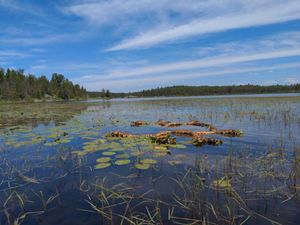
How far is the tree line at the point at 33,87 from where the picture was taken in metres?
86.6

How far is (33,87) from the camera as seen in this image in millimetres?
98688

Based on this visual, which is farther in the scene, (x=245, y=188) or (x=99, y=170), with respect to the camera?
(x=99, y=170)

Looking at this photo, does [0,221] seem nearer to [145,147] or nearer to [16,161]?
[16,161]

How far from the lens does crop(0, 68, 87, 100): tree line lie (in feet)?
284

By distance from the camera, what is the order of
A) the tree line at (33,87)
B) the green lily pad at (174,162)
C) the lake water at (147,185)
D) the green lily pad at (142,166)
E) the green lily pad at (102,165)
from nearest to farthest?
the lake water at (147,185) < the green lily pad at (142,166) < the green lily pad at (102,165) < the green lily pad at (174,162) < the tree line at (33,87)

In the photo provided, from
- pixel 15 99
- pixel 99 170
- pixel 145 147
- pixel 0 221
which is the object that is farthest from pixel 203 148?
pixel 15 99

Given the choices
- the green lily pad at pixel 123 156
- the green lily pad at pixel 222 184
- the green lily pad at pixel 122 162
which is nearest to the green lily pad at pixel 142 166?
the green lily pad at pixel 122 162

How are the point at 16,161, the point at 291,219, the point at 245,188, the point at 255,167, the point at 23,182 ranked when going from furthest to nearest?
the point at 16,161
the point at 255,167
the point at 23,182
the point at 245,188
the point at 291,219

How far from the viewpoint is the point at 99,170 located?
7.41m

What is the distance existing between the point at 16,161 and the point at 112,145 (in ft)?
11.5

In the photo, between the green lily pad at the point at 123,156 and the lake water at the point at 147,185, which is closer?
the lake water at the point at 147,185

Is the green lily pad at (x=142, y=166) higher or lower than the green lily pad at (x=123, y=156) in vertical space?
lower

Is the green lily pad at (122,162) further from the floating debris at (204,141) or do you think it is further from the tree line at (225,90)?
the tree line at (225,90)

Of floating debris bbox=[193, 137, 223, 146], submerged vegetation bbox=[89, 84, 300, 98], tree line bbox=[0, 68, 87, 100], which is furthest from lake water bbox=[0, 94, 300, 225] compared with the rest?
submerged vegetation bbox=[89, 84, 300, 98]
